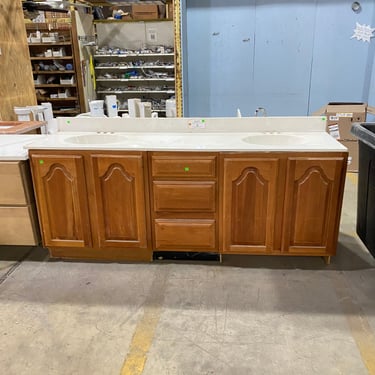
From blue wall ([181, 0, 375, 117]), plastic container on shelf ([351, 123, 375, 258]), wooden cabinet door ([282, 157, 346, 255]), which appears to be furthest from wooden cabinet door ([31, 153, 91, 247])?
blue wall ([181, 0, 375, 117])

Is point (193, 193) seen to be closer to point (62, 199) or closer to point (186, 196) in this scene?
point (186, 196)

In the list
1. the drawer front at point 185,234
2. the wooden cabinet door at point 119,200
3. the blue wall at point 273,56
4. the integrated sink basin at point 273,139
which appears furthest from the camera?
the blue wall at point 273,56

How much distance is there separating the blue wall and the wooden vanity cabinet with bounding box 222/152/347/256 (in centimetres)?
262

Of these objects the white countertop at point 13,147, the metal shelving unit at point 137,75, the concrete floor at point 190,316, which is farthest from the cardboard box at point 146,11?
the concrete floor at point 190,316

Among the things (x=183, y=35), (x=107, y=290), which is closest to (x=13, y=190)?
(x=107, y=290)

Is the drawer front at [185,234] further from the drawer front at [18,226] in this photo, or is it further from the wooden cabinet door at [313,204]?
the drawer front at [18,226]

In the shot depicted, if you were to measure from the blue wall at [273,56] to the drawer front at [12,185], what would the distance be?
270 centimetres

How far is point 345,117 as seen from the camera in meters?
4.27

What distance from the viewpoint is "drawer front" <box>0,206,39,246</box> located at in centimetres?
252

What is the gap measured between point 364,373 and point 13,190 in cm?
229

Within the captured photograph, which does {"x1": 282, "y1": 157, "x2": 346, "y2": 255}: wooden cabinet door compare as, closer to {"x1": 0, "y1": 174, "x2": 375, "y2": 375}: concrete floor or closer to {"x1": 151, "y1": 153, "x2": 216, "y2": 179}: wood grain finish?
{"x1": 0, "y1": 174, "x2": 375, "y2": 375}: concrete floor

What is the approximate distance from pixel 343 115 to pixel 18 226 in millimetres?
3638

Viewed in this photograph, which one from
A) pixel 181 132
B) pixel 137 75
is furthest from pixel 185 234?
pixel 137 75

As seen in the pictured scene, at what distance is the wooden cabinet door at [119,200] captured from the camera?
235 centimetres
